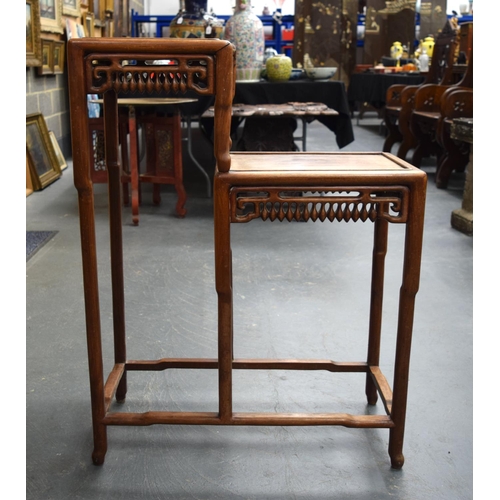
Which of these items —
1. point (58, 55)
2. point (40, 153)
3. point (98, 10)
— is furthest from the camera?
point (98, 10)

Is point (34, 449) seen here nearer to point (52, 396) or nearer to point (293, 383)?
point (52, 396)

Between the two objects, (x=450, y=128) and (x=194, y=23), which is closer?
(x=450, y=128)

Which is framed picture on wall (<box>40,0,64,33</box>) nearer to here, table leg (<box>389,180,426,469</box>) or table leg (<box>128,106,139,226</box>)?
table leg (<box>128,106,139,226</box>)

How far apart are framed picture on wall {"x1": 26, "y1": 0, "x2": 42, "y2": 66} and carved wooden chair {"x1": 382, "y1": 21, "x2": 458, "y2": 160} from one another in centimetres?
298

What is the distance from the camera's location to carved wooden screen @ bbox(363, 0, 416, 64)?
1017 cm

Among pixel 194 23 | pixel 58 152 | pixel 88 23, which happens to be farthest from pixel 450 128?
pixel 88 23

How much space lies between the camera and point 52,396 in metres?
1.69

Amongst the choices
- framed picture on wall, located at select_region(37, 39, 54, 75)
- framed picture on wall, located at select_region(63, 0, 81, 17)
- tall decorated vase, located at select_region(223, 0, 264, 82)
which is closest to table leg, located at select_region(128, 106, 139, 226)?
tall decorated vase, located at select_region(223, 0, 264, 82)

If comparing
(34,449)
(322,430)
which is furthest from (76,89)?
(322,430)

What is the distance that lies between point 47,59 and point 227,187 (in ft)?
14.9

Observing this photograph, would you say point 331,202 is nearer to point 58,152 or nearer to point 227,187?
point 227,187

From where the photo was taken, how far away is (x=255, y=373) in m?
1.83

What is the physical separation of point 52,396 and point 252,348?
2.05ft

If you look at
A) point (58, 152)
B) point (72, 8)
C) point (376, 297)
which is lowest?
point (58, 152)
